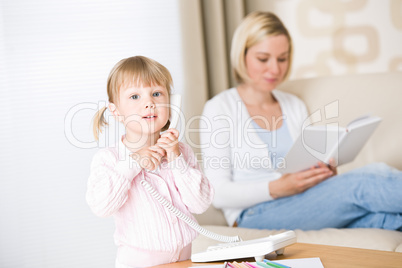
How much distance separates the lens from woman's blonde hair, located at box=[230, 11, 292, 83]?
199 centimetres

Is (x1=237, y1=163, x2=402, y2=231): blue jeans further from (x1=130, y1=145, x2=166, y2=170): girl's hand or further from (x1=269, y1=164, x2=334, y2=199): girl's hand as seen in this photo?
(x1=130, y1=145, x2=166, y2=170): girl's hand

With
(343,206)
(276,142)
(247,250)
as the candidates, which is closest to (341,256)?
(247,250)

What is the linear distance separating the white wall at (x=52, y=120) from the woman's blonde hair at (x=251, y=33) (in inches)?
17.2

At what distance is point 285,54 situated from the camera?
2.05 metres

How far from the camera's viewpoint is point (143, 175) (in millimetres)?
1051

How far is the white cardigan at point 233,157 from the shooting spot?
6.01ft

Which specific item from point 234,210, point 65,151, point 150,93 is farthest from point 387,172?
point 65,151

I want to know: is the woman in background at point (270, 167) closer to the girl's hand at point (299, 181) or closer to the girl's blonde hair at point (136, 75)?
the girl's hand at point (299, 181)

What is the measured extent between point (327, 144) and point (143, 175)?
894 mm

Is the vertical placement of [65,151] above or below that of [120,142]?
below

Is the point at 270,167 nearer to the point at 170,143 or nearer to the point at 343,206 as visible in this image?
the point at 343,206

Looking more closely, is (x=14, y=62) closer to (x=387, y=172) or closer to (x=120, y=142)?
(x=120, y=142)

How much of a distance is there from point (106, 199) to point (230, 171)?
972mm

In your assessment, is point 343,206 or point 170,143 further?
point 343,206
